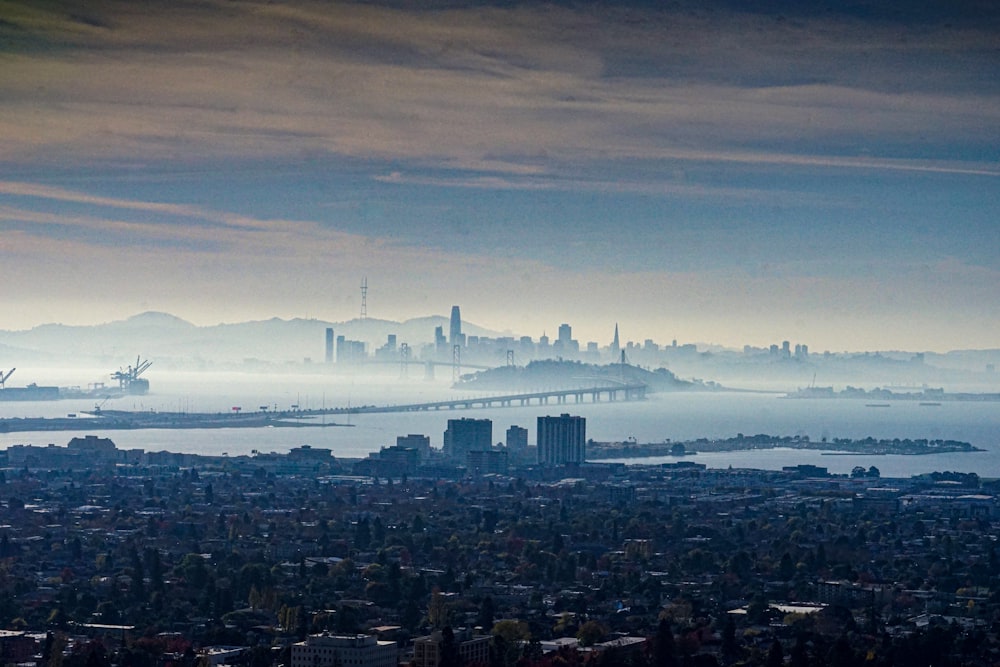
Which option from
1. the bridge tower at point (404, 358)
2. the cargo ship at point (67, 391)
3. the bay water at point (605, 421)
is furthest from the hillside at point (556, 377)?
the cargo ship at point (67, 391)

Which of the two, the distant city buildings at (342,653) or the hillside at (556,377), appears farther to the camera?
the hillside at (556,377)

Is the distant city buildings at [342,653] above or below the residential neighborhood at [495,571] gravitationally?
below

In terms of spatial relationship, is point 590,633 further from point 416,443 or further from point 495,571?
point 416,443

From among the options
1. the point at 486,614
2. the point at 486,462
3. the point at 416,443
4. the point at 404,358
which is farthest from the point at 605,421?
the point at 486,614

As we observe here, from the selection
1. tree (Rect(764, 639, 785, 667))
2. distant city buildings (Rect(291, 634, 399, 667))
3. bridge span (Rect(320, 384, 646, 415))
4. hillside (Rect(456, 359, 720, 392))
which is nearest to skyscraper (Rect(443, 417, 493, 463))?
bridge span (Rect(320, 384, 646, 415))

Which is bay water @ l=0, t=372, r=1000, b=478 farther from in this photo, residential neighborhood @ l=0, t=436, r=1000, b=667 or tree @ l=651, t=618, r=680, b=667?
tree @ l=651, t=618, r=680, b=667

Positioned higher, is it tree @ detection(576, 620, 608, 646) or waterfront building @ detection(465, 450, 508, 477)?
waterfront building @ detection(465, 450, 508, 477)

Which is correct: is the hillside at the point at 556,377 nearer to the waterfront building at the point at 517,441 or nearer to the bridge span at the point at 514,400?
the bridge span at the point at 514,400
